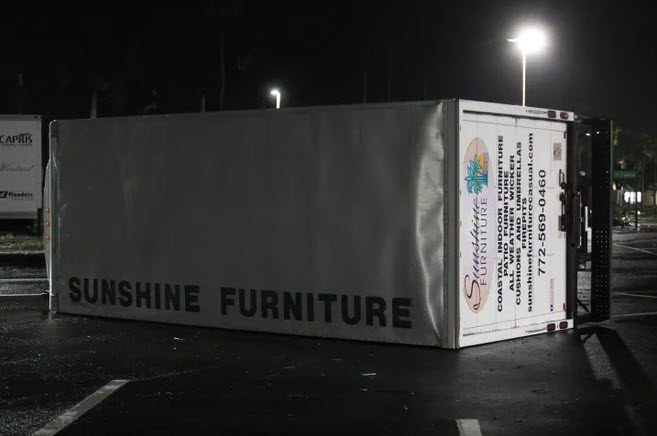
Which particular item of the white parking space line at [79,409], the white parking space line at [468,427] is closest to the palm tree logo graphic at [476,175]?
the white parking space line at [468,427]

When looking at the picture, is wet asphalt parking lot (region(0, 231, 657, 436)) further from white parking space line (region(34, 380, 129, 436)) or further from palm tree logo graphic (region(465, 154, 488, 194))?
palm tree logo graphic (region(465, 154, 488, 194))

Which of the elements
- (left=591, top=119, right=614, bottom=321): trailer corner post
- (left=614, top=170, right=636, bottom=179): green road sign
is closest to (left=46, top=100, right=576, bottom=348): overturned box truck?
(left=591, top=119, right=614, bottom=321): trailer corner post

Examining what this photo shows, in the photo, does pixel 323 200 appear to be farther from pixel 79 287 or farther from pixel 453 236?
pixel 79 287

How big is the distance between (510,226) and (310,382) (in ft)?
9.97

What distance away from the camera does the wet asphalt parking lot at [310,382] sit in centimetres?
652

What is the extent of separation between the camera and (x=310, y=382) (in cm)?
→ 793

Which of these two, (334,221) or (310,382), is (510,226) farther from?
(310,382)

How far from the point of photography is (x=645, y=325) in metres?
11.0

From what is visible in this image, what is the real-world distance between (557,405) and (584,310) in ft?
17.0

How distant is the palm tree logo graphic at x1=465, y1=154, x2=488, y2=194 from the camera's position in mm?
9367

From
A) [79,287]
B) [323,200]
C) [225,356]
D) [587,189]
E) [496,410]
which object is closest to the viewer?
[496,410]

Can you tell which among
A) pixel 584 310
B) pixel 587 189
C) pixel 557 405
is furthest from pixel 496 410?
pixel 584 310

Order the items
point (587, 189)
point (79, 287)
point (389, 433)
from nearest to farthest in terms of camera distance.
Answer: point (389, 433), point (587, 189), point (79, 287)

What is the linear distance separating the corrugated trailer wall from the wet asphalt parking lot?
36cm
